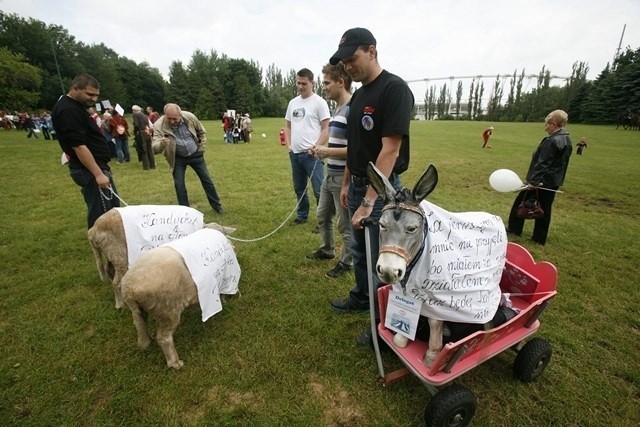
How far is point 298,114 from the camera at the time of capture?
543cm

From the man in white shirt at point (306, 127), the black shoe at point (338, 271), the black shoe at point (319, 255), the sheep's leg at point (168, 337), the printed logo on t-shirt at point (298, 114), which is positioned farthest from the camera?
the printed logo on t-shirt at point (298, 114)

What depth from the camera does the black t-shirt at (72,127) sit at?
12.1 ft

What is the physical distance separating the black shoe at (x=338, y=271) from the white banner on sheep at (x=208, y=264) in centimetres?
149

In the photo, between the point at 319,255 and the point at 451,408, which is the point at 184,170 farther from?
the point at 451,408

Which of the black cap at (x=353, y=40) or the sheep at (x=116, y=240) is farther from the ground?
the black cap at (x=353, y=40)

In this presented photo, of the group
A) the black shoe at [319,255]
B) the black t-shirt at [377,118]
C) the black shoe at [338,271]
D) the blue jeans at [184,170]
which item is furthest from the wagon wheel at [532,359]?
the blue jeans at [184,170]

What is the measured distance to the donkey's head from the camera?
1.81 meters

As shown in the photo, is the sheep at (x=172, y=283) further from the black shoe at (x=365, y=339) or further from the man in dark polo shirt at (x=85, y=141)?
the man in dark polo shirt at (x=85, y=141)

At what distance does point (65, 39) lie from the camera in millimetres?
63562

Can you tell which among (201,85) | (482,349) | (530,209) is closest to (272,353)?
(482,349)

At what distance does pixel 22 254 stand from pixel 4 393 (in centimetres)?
339

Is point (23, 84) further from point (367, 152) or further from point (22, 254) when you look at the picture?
point (367, 152)

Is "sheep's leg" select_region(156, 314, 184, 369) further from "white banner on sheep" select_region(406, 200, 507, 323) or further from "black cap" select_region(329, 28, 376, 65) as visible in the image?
"black cap" select_region(329, 28, 376, 65)

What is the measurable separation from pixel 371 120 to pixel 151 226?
2.71m
